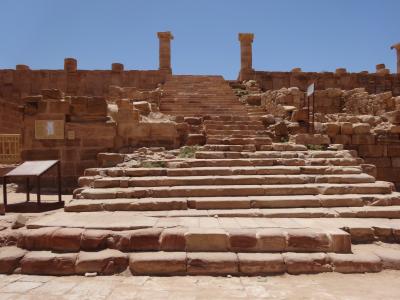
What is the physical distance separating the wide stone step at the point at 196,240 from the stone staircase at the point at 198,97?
8331mm

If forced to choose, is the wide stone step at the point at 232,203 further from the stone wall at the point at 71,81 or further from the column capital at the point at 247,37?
the column capital at the point at 247,37

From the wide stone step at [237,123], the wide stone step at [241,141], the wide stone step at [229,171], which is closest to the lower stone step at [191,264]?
the wide stone step at [229,171]

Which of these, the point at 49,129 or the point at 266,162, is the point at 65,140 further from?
the point at 266,162

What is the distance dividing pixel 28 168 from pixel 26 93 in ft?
45.7

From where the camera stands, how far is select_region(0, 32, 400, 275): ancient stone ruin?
14.4ft

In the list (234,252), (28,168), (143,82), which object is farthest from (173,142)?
(143,82)

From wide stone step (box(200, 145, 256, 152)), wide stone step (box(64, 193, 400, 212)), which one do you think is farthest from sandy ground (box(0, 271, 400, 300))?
wide stone step (box(200, 145, 256, 152))

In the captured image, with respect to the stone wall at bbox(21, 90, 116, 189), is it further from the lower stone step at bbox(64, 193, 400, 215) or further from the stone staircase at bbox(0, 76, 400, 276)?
the lower stone step at bbox(64, 193, 400, 215)

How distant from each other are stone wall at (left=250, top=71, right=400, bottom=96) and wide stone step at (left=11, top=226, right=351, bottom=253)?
15239mm

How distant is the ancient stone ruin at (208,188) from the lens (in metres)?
4.40

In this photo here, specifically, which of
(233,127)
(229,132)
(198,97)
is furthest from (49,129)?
(198,97)

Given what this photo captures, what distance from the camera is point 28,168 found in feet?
21.9

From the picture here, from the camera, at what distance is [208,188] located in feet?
22.4

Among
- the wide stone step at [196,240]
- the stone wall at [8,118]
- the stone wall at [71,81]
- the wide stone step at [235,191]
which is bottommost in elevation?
the wide stone step at [196,240]
